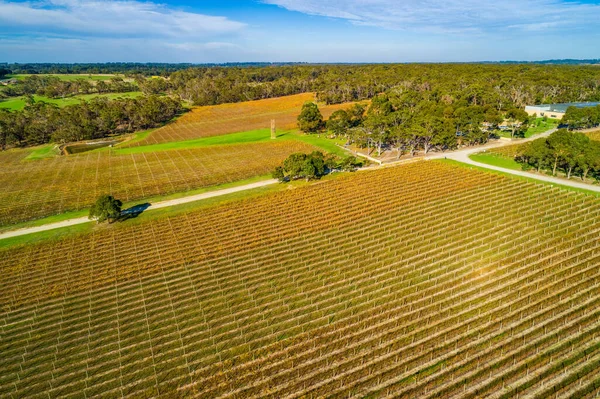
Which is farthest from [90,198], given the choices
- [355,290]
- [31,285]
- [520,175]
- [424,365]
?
[520,175]

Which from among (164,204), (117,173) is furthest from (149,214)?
(117,173)

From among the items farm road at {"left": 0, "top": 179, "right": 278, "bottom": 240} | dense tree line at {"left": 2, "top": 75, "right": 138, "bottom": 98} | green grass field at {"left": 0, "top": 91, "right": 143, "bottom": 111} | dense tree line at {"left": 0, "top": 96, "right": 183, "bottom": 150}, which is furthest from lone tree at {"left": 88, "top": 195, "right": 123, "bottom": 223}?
dense tree line at {"left": 2, "top": 75, "right": 138, "bottom": 98}

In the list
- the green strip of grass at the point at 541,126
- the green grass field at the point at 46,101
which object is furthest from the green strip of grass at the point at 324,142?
the green grass field at the point at 46,101

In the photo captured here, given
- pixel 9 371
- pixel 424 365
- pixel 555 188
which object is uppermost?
pixel 555 188

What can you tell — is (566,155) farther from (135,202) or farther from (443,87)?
(443,87)

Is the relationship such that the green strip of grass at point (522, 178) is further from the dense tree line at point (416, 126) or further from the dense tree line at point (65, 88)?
the dense tree line at point (65, 88)

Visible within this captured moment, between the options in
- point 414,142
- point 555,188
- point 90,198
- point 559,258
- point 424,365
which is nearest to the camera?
point 424,365

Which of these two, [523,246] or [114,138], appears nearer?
[523,246]

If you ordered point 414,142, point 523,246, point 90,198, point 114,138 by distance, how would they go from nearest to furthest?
point 523,246, point 90,198, point 414,142, point 114,138

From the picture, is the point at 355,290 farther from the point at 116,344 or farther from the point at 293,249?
the point at 116,344
